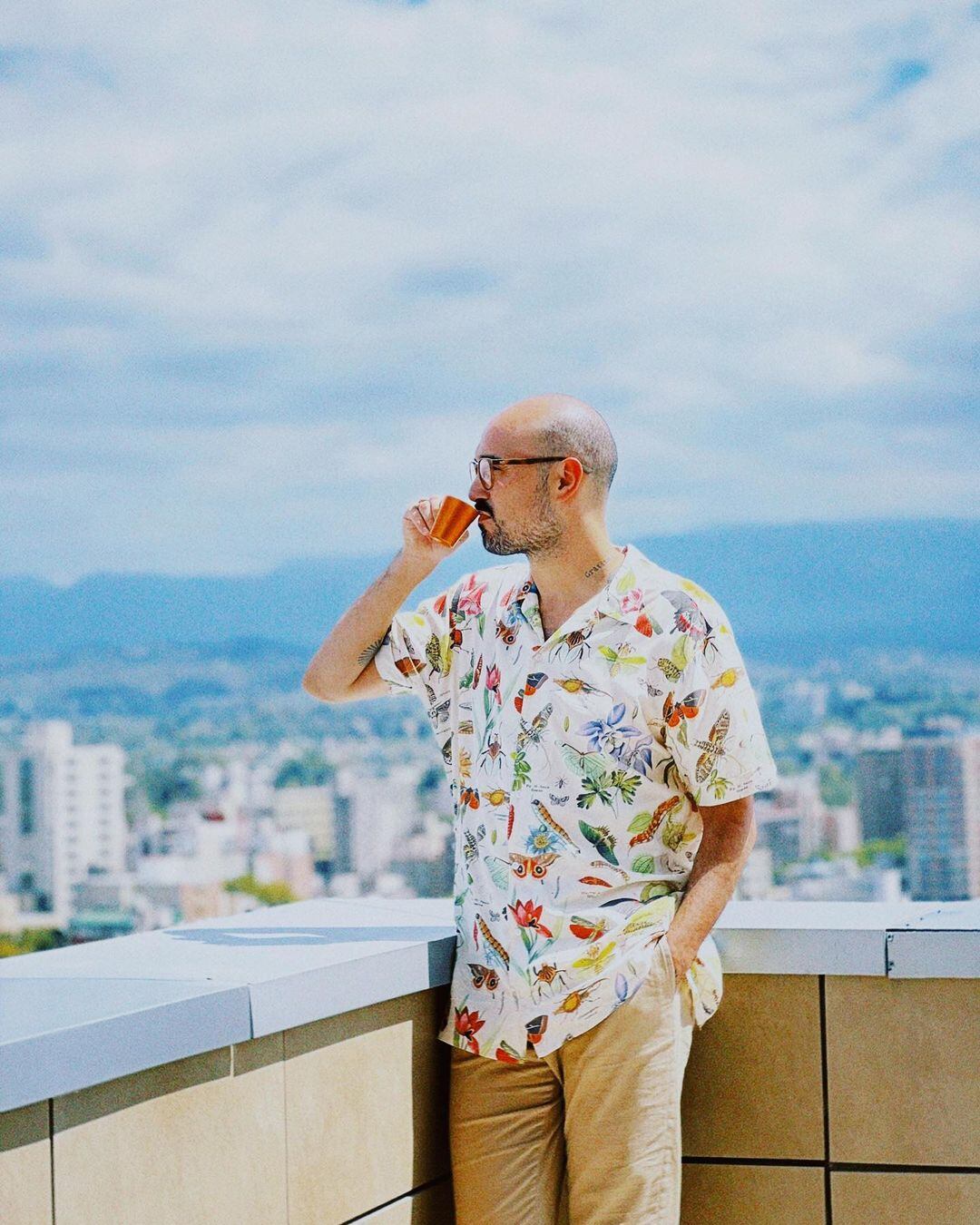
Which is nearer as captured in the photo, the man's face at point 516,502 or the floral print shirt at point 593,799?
the floral print shirt at point 593,799

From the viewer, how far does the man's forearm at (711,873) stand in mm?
2117

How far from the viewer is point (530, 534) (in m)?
2.28

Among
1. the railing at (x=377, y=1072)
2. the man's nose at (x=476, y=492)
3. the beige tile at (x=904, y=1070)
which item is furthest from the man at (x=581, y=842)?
the beige tile at (x=904, y=1070)

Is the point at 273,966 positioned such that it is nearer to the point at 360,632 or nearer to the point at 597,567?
the point at 360,632

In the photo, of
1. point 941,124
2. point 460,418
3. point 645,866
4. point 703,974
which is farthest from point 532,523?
point 460,418

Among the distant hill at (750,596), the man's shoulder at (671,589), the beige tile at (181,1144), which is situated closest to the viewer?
the beige tile at (181,1144)

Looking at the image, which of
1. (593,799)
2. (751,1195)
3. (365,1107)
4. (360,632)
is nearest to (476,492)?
(360,632)

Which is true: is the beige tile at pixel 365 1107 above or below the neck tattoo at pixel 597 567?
below

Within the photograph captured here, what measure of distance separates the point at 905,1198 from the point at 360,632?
113 centimetres

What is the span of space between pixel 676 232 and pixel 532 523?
266ft

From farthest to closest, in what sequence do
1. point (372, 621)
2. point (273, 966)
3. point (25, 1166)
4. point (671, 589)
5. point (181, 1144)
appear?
point (372, 621), point (671, 589), point (273, 966), point (181, 1144), point (25, 1166)

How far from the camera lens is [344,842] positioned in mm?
53250

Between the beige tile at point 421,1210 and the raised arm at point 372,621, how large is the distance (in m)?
0.69

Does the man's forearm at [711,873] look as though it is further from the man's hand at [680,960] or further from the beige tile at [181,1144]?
the beige tile at [181,1144]
